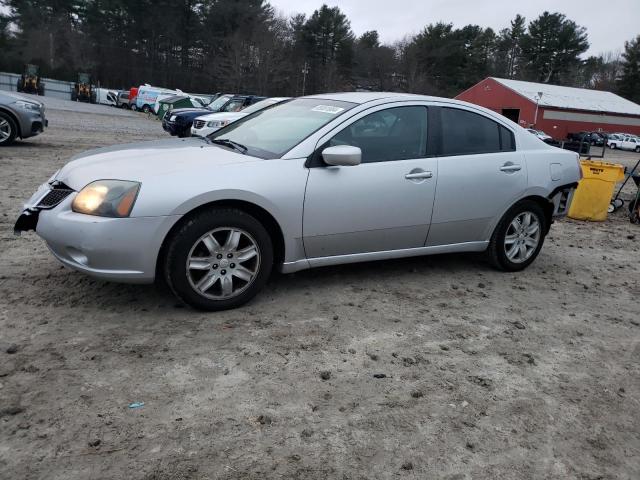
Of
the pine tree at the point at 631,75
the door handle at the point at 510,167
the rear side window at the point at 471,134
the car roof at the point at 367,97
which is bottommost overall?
the door handle at the point at 510,167

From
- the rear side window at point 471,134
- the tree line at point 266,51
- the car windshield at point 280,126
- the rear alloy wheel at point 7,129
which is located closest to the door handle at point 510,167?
the rear side window at point 471,134

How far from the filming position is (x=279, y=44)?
211 ft

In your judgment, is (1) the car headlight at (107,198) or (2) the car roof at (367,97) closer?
(1) the car headlight at (107,198)

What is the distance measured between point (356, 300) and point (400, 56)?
7902 cm

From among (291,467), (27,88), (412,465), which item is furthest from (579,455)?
(27,88)

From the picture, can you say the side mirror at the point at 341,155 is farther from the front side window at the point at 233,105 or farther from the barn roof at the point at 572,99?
the barn roof at the point at 572,99

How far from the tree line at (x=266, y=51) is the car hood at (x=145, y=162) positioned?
6008 cm

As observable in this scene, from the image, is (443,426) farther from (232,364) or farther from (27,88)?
(27,88)

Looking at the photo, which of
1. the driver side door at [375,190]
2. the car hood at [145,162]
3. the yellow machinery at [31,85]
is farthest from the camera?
the yellow machinery at [31,85]

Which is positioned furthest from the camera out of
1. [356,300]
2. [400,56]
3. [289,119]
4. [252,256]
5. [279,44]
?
[400,56]

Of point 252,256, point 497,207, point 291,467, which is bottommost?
point 291,467

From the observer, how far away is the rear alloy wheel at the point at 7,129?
11.2 metres

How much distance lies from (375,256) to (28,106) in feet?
31.9

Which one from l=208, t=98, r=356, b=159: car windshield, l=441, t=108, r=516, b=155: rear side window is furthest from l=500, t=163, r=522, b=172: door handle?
l=208, t=98, r=356, b=159: car windshield
